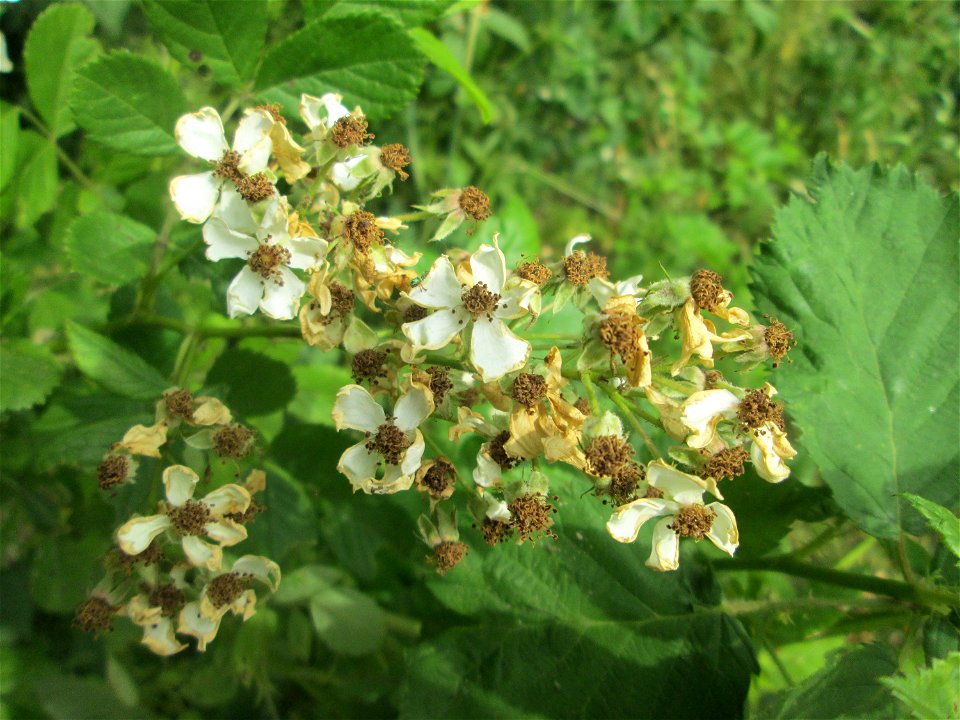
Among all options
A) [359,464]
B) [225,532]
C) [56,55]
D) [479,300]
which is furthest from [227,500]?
[56,55]

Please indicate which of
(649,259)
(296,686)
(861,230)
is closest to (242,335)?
(861,230)

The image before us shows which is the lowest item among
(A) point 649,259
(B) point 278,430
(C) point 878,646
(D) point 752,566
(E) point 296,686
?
(E) point 296,686

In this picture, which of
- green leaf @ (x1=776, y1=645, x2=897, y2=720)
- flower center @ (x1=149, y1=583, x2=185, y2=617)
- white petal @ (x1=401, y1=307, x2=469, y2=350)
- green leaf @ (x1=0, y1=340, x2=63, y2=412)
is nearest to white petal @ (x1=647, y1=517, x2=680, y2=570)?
green leaf @ (x1=776, y1=645, x2=897, y2=720)

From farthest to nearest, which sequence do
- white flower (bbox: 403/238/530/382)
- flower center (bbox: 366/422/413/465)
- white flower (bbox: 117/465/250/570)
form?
white flower (bbox: 117/465/250/570) → flower center (bbox: 366/422/413/465) → white flower (bbox: 403/238/530/382)

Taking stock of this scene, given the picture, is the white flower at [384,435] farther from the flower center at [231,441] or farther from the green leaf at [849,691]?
the green leaf at [849,691]

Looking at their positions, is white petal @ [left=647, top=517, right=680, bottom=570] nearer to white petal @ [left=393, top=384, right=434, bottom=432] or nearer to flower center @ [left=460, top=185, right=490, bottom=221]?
white petal @ [left=393, top=384, right=434, bottom=432]

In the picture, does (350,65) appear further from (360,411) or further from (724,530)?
(724,530)

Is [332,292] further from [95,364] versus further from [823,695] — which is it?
[823,695]
